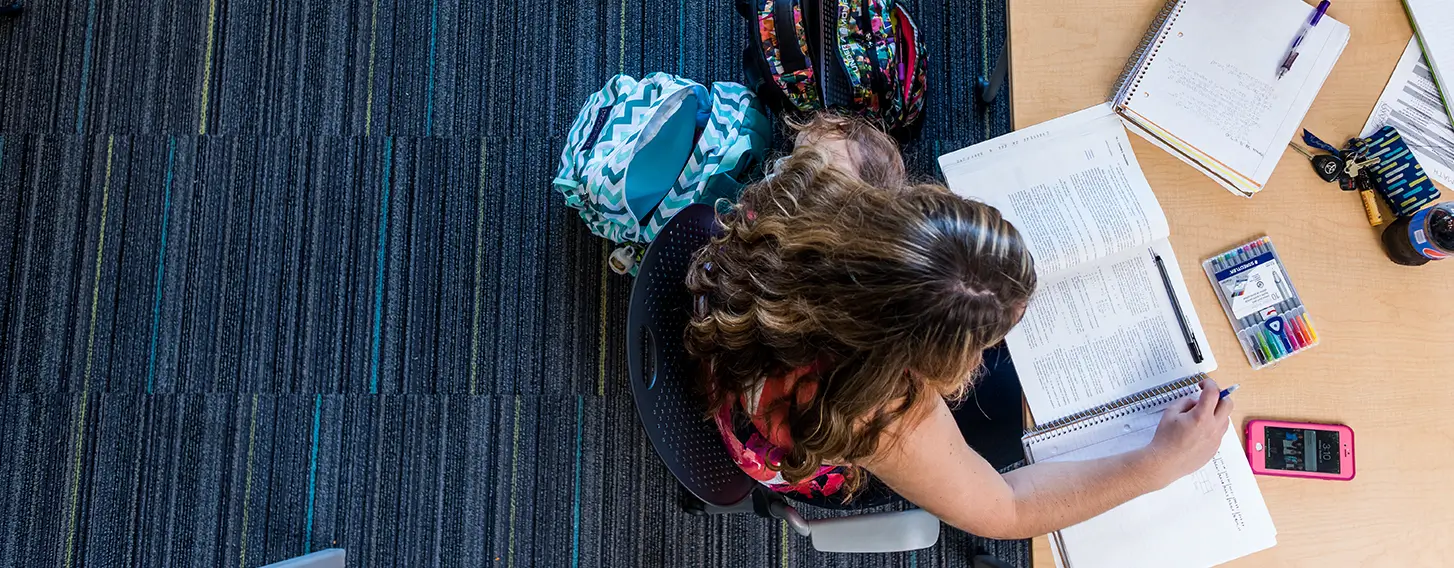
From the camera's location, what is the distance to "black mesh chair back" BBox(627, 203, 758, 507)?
79cm

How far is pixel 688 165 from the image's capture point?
45.1 inches

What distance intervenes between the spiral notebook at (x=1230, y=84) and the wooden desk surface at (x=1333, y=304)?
0.10 feet

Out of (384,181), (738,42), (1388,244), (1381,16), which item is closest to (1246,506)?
(1388,244)

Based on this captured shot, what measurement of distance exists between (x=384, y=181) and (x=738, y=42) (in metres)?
0.75

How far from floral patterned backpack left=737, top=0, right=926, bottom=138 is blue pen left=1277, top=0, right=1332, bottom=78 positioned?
497 mm

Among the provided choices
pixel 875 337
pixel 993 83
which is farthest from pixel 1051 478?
pixel 993 83

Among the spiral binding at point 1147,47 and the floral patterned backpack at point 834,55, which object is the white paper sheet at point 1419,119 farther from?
the floral patterned backpack at point 834,55

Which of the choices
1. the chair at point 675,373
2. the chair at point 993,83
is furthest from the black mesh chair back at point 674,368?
the chair at point 993,83

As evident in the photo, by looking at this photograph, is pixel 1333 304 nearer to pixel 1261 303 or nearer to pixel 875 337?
pixel 1261 303

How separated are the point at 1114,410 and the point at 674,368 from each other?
1.73ft

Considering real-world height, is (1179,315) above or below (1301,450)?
above

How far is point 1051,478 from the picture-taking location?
0.90m

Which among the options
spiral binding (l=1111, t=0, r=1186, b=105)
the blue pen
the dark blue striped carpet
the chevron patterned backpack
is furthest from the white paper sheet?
the chevron patterned backpack

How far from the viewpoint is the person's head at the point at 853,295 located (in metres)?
0.67
